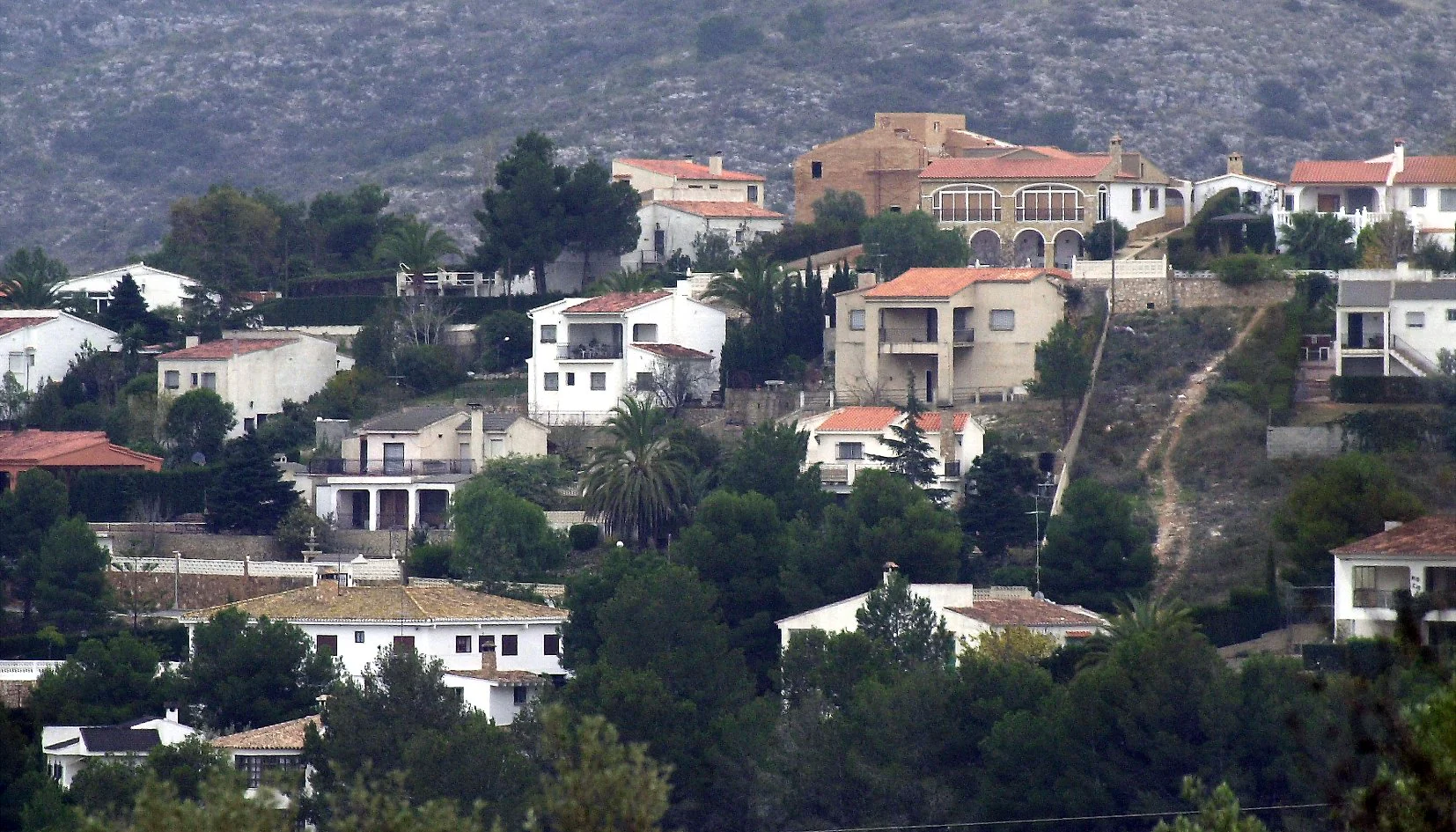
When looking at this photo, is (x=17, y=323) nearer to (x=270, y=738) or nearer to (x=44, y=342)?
(x=44, y=342)

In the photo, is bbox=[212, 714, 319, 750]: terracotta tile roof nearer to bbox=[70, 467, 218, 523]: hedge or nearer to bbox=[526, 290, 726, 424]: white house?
bbox=[70, 467, 218, 523]: hedge

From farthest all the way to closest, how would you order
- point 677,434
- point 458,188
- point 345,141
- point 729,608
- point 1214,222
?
1. point 345,141
2. point 458,188
3. point 1214,222
4. point 677,434
5. point 729,608

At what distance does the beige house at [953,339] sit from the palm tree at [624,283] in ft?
29.3

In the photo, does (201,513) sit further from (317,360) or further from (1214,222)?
(1214,222)

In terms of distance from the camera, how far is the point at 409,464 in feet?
226

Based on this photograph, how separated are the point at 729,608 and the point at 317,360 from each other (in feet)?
76.5

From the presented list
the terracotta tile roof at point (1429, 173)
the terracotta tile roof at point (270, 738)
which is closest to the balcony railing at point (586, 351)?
the terracotta tile roof at point (270, 738)

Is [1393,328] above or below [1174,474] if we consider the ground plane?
above

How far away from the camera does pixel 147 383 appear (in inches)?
2968

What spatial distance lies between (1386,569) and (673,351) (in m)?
26.3

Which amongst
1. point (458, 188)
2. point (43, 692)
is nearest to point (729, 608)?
point (43, 692)

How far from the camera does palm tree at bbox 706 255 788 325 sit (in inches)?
2894

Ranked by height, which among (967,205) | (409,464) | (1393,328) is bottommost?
(409,464)

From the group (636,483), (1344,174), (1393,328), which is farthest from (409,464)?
(1344,174)
